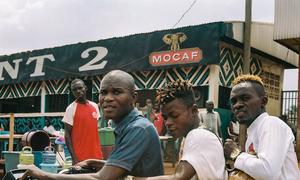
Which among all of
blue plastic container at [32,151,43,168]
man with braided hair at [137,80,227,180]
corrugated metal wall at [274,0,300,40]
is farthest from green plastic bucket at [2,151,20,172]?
corrugated metal wall at [274,0,300,40]

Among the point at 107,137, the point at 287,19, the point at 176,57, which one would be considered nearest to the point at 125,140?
the point at 107,137

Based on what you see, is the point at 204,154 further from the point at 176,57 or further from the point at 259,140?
the point at 176,57

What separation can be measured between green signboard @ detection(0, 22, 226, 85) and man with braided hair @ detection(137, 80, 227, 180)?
32.7ft

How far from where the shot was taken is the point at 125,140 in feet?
8.81

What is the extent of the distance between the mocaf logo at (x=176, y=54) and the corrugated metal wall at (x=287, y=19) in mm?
2156

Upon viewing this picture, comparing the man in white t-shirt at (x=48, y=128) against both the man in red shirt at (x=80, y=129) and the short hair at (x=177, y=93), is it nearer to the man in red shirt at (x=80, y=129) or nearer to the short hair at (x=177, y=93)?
the man in red shirt at (x=80, y=129)

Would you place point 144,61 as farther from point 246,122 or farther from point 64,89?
point 246,122

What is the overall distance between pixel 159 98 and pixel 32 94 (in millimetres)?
15708

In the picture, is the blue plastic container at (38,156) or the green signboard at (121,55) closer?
the blue plastic container at (38,156)

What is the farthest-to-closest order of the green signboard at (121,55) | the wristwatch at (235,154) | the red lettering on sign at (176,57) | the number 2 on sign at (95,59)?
the number 2 on sign at (95,59) → the red lettering on sign at (176,57) → the green signboard at (121,55) → the wristwatch at (235,154)

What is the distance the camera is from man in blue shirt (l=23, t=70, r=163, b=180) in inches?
103

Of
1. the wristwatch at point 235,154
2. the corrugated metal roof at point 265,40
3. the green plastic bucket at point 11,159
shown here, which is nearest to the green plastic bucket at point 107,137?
the green plastic bucket at point 11,159

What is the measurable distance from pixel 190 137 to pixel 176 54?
35.2 feet

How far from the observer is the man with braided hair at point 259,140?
2.34 meters
